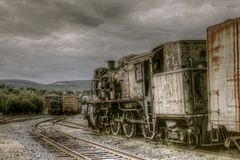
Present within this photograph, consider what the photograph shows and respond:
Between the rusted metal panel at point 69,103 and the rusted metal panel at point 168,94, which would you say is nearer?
the rusted metal panel at point 168,94

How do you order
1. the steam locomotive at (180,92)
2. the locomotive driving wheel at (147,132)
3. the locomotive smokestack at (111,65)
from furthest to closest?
the locomotive smokestack at (111,65) → the locomotive driving wheel at (147,132) → the steam locomotive at (180,92)

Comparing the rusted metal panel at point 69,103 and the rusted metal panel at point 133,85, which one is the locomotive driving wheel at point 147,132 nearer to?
the rusted metal panel at point 133,85

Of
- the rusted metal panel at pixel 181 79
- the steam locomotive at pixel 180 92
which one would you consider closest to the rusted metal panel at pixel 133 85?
the steam locomotive at pixel 180 92

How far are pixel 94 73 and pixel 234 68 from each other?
14040mm

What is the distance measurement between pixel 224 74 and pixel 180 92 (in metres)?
3.18

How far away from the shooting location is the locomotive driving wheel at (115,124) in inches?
779

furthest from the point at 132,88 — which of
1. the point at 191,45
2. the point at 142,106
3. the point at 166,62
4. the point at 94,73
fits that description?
the point at 94,73

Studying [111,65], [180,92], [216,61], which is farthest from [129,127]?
[216,61]

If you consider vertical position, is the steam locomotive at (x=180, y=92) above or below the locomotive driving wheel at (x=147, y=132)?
above

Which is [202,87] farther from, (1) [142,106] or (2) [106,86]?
(2) [106,86]

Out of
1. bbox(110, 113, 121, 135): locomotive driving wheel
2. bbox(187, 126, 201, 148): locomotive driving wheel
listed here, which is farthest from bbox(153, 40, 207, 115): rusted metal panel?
bbox(110, 113, 121, 135): locomotive driving wheel

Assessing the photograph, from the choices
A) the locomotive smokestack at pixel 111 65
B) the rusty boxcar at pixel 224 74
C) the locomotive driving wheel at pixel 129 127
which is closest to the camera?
the rusty boxcar at pixel 224 74

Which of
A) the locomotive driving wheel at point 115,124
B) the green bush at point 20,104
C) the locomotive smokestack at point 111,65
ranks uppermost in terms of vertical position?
the locomotive smokestack at point 111,65

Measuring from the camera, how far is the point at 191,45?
48.1 feet
